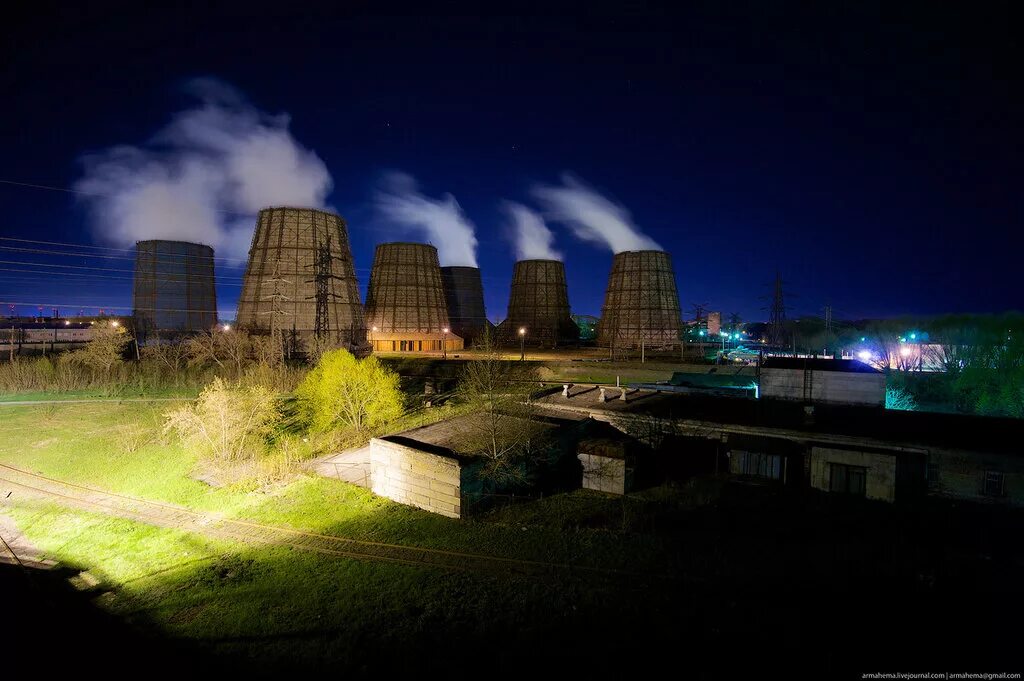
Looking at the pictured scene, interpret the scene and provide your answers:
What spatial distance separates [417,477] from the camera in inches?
679

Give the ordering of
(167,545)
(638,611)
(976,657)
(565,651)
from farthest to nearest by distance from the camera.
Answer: (167,545) < (638,611) < (565,651) < (976,657)

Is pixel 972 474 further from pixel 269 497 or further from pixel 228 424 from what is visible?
pixel 228 424

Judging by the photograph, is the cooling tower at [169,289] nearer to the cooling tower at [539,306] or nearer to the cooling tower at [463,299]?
the cooling tower at [463,299]

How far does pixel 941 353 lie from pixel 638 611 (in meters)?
43.5

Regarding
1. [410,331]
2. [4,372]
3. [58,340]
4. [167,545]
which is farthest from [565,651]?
[58,340]

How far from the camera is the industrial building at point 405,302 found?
166ft

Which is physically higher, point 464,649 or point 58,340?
point 58,340

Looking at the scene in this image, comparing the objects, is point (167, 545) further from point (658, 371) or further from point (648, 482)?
point (658, 371)

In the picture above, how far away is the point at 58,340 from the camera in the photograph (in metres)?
59.9

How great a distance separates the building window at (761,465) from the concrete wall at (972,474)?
15.2ft

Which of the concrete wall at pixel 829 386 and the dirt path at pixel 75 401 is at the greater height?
the concrete wall at pixel 829 386

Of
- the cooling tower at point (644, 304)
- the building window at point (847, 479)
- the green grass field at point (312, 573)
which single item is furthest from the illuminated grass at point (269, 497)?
the cooling tower at point (644, 304)

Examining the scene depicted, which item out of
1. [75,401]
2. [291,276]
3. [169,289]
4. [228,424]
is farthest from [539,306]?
[75,401]

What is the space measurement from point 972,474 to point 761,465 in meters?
6.24
